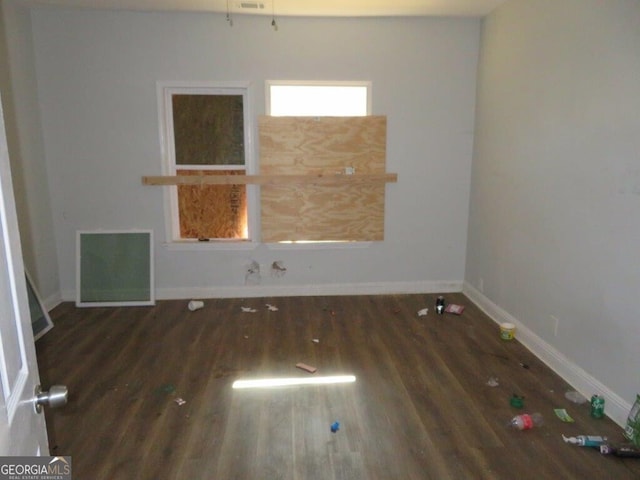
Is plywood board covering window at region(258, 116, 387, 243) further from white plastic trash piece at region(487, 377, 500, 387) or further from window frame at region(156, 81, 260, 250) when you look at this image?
white plastic trash piece at region(487, 377, 500, 387)

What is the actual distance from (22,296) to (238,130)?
11.3ft

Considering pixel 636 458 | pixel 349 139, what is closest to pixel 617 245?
pixel 636 458

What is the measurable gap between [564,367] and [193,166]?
361 centimetres

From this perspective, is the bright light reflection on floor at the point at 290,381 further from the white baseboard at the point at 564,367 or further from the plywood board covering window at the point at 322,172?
the plywood board covering window at the point at 322,172

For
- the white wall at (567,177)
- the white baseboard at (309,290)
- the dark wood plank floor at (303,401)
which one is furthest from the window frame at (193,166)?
the white wall at (567,177)

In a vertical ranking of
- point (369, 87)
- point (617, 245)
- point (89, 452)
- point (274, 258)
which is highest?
point (369, 87)

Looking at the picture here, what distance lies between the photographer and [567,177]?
9.74ft

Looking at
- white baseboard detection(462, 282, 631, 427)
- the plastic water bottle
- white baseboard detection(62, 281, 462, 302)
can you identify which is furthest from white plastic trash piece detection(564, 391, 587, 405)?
white baseboard detection(62, 281, 462, 302)

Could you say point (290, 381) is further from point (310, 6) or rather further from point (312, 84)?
point (310, 6)

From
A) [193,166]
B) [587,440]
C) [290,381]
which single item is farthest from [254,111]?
[587,440]

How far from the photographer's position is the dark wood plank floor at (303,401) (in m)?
2.24

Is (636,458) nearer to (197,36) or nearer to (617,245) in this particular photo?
(617,245)

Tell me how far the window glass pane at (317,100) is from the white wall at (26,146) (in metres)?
2.17

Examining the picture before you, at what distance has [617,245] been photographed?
2.53 meters
